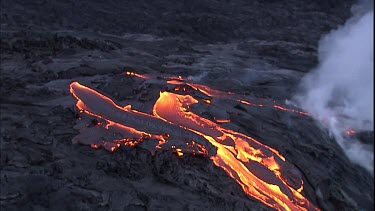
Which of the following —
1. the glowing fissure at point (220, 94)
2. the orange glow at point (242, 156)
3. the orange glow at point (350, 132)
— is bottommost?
the orange glow at point (242, 156)

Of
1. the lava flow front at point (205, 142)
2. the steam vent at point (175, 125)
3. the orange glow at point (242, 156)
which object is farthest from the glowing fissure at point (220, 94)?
the lava flow front at point (205, 142)

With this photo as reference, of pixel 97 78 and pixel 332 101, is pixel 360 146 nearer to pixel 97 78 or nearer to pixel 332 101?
pixel 332 101

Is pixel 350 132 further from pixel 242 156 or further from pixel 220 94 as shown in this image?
pixel 220 94

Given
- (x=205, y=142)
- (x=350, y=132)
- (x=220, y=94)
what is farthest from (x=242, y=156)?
(x=220, y=94)

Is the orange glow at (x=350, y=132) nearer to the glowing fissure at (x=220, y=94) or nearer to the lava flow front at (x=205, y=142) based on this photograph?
the glowing fissure at (x=220, y=94)

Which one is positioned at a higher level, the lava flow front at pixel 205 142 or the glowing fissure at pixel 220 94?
the glowing fissure at pixel 220 94

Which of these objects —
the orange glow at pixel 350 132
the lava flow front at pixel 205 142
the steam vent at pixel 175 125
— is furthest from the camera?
the orange glow at pixel 350 132

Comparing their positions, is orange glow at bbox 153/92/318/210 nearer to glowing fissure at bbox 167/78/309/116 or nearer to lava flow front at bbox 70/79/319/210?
lava flow front at bbox 70/79/319/210
